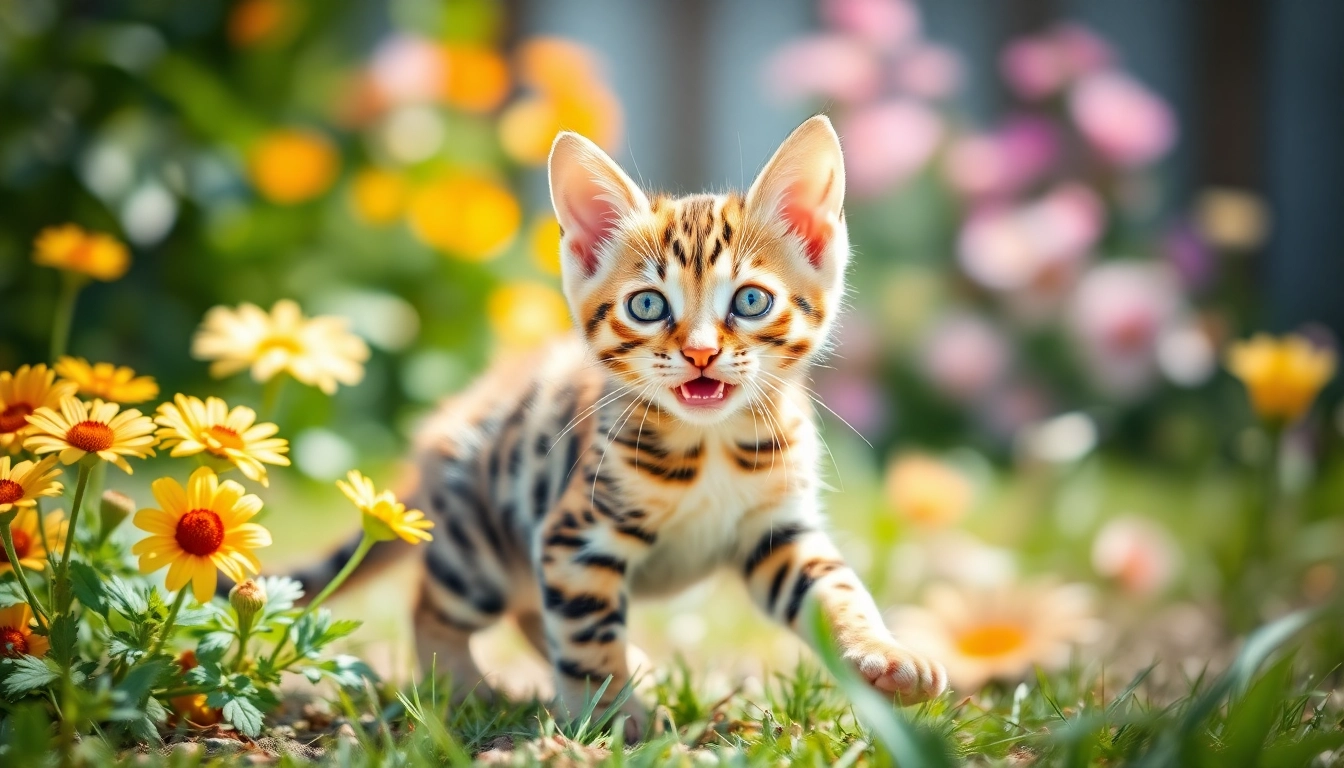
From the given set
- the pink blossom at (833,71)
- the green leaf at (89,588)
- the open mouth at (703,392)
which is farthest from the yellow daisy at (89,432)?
the pink blossom at (833,71)

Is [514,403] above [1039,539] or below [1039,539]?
above

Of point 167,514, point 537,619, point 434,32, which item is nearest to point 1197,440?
point 537,619

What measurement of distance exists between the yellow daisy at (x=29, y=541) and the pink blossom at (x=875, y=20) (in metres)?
2.84

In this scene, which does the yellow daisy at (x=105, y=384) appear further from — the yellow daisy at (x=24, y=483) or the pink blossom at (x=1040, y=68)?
the pink blossom at (x=1040, y=68)

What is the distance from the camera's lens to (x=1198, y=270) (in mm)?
3643

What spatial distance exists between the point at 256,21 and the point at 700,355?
2.61 metres

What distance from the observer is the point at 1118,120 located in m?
3.50

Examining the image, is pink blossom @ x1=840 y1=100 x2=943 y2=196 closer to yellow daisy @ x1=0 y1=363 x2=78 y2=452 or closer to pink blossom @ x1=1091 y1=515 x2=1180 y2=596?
pink blossom @ x1=1091 y1=515 x2=1180 y2=596

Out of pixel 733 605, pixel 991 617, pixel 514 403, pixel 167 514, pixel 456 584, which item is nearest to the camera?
pixel 167 514

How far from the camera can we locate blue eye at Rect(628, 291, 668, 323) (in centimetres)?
167

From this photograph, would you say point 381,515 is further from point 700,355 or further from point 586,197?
point 586,197

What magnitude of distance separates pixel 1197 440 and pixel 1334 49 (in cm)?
155

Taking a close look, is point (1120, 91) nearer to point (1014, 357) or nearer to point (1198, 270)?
point (1198, 270)

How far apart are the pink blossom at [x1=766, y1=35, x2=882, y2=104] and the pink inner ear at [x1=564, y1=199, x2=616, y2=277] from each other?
2009 mm
